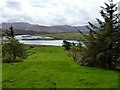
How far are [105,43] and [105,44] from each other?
0.17 meters

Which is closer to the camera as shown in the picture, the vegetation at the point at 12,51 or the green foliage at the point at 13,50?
the vegetation at the point at 12,51

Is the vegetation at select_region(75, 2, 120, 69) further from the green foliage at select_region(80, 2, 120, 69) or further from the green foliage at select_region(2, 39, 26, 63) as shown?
the green foliage at select_region(2, 39, 26, 63)

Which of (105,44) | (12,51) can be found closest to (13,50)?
(12,51)

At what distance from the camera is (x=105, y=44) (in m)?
42.3

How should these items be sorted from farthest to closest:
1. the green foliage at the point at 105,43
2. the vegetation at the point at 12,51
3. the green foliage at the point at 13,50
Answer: the green foliage at the point at 13,50 < the vegetation at the point at 12,51 < the green foliage at the point at 105,43

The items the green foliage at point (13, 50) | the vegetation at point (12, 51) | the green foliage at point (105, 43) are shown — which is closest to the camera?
the green foliage at point (105, 43)

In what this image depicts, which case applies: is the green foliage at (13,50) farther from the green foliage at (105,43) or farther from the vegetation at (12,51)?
the green foliage at (105,43)

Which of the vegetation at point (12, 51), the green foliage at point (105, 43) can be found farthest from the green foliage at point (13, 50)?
the green foliage at point (105, 43)

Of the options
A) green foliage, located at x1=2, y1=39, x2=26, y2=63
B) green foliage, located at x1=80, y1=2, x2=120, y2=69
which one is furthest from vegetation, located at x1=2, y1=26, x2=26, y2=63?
green foliage, located at x1=80, y1=2, x2=120, y2=69

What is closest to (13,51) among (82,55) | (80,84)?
(82,55)

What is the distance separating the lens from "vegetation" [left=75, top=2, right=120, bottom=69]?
41.9m

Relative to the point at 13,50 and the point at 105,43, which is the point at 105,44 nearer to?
the point at 105,43

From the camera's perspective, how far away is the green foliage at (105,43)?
41.8 metres

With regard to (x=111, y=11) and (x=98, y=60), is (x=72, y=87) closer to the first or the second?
(x=98, y=60)
